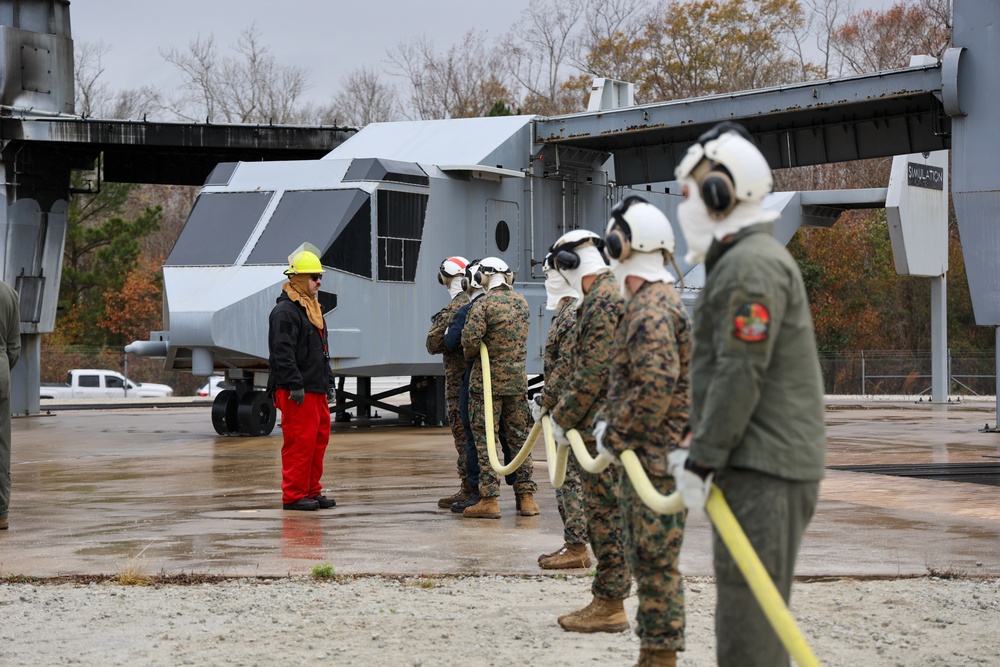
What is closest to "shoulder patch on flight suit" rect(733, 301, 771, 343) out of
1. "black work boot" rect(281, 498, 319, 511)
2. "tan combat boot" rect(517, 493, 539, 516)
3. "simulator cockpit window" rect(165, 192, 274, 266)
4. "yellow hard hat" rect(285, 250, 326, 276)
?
"tan combat boot" rect(517, 493, 539, 516)

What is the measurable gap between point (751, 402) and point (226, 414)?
1546 cm

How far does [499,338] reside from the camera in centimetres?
1006

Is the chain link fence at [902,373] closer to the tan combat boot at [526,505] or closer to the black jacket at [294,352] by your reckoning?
the tan combat boot at [526,505]

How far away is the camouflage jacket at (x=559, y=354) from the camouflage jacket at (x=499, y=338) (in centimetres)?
205

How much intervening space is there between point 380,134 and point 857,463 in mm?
9815

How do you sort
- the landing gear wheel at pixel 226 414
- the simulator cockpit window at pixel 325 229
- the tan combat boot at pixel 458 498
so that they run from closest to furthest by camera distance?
1. the tan combat boot at pixel 458 498
2. the simulator cockpit window at pixel 325 229
3. the landing gear wheel at pixel 226 414

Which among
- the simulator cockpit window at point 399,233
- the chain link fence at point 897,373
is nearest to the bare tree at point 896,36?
the chain link fence at point 897,373

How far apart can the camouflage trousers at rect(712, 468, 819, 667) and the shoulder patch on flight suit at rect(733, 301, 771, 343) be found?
45 centimetres

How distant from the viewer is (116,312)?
4641 centimetres

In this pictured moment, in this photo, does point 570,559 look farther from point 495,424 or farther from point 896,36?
point 896,36

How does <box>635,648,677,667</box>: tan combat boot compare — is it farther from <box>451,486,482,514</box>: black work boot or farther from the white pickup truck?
the white pickup truck

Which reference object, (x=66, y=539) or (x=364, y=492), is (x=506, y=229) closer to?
(x=364, y=492)

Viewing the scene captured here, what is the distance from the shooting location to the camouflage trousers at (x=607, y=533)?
639 cm

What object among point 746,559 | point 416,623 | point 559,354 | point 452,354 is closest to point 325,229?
point 452,354
